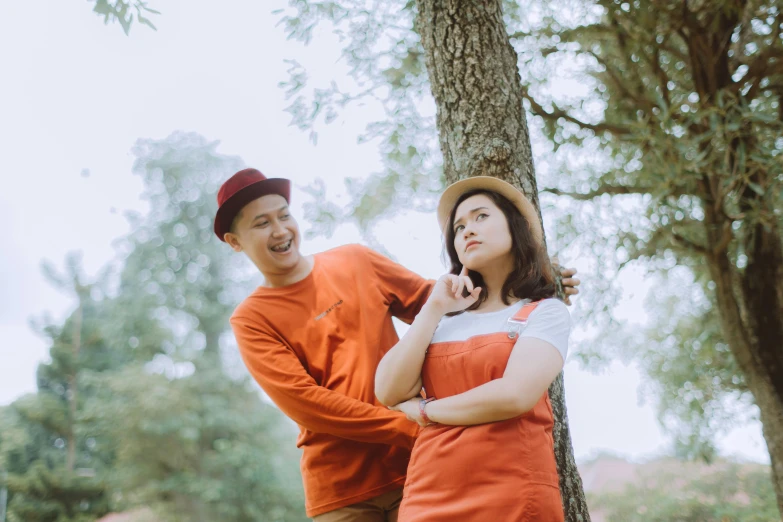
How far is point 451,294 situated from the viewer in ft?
4.87

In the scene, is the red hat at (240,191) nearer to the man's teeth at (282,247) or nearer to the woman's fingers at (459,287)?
the man's teeth at (282,247)

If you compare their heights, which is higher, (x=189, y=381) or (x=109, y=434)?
(x=189, y=381)

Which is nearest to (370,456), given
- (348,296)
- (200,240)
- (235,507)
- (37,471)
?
(348,296)

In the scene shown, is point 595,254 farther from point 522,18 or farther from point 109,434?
point 109,434

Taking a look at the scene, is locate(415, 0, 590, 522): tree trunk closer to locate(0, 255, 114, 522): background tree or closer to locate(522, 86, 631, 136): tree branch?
locate(522, 86, 631, 136): tree branch

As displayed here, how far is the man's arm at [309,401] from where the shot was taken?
167cm

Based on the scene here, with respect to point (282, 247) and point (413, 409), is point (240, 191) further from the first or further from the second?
point (413, 409)

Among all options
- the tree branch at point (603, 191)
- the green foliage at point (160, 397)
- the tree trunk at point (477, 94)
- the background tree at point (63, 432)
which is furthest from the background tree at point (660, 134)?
the background tree at point (63, 432)

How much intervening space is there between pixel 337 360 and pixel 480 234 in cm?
60

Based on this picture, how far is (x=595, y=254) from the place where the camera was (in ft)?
14.5

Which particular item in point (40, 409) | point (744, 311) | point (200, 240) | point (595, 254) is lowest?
point (40, 409)

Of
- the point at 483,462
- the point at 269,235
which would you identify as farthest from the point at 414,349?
the point at 269,235

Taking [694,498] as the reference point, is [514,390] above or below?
above

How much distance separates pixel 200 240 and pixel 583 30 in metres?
8.10
